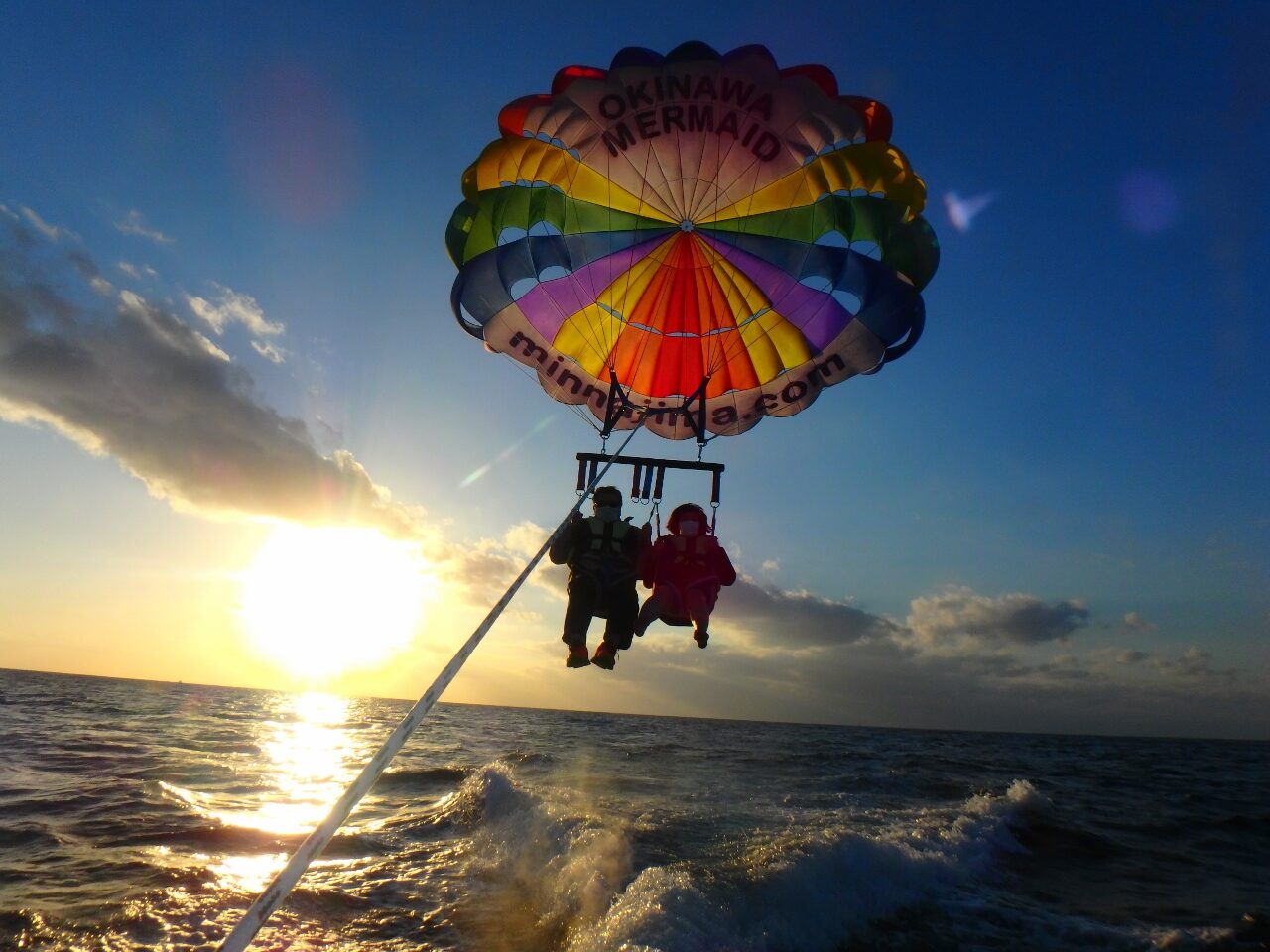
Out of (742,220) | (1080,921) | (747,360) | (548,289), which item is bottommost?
(1080,921)

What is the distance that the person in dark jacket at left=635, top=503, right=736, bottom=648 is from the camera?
723 cm

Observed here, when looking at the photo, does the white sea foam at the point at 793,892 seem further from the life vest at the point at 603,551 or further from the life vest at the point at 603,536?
the life vest at the point at 603,536

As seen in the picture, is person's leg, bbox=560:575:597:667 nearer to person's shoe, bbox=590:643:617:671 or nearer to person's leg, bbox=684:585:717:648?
person's shoe, bbox=590:643:617:671

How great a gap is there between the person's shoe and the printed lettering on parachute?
304 centimetres

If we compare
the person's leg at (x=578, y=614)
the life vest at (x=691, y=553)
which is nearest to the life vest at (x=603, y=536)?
the person's leg at (x=578, y=614)

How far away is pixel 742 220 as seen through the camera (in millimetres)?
9336

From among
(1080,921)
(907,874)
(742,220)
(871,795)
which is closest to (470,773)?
(871,795)

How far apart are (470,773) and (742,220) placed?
16.1 m

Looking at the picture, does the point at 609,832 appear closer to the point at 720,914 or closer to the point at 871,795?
the point at 720,914

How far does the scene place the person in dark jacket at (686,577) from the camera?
23.7 ft

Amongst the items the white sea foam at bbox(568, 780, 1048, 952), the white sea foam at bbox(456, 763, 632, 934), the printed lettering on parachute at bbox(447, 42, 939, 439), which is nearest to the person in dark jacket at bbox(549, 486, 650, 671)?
the printed lettering on parachute at bbox(447, 42, 939, 439)

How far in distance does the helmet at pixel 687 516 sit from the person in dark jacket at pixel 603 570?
1.59 feet

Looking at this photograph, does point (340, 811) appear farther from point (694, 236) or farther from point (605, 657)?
point (694, 236)

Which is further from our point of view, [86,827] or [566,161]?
[86,827]
